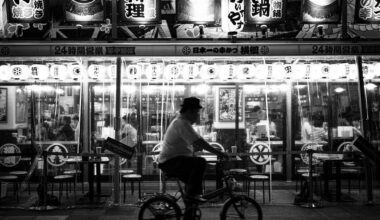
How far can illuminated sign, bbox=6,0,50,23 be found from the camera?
11.1m

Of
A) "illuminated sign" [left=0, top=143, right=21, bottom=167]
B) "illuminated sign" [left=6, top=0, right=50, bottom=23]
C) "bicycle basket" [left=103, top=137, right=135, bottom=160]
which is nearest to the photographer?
"bicycle basket" [left=103, top=137, right=135, bottom=160]

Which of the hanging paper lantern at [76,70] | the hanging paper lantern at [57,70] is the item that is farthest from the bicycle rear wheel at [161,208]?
the hanging paper lantern at [57,70]

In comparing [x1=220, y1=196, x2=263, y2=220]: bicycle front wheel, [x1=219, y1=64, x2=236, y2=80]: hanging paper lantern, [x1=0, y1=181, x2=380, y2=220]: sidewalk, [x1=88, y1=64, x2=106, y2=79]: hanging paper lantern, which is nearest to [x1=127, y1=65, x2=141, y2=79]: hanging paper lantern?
[x1=88, y1=64, x2=106, y2=79]: hanging paper lantern

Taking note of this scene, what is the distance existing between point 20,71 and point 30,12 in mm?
2265

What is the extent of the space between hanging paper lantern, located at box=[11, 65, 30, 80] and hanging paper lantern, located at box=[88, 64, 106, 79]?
1827 mm

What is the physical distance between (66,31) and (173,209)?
860cm

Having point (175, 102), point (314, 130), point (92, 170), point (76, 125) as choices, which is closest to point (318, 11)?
point (314, 130)

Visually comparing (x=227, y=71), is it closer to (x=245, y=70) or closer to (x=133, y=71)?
(x=245, y=70)

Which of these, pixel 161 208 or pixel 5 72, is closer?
pixel 161 208

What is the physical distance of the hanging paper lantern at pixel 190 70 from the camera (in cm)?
1266

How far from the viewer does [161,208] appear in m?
7.57

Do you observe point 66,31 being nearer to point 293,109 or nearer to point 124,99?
point 124,99

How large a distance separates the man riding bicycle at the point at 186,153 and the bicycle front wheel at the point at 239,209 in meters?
0.52

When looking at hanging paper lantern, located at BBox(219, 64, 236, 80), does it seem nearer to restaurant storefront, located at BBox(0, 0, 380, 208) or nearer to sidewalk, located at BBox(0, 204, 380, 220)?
restaurant storefront, located at BBox(0, 0, 380, 208)
